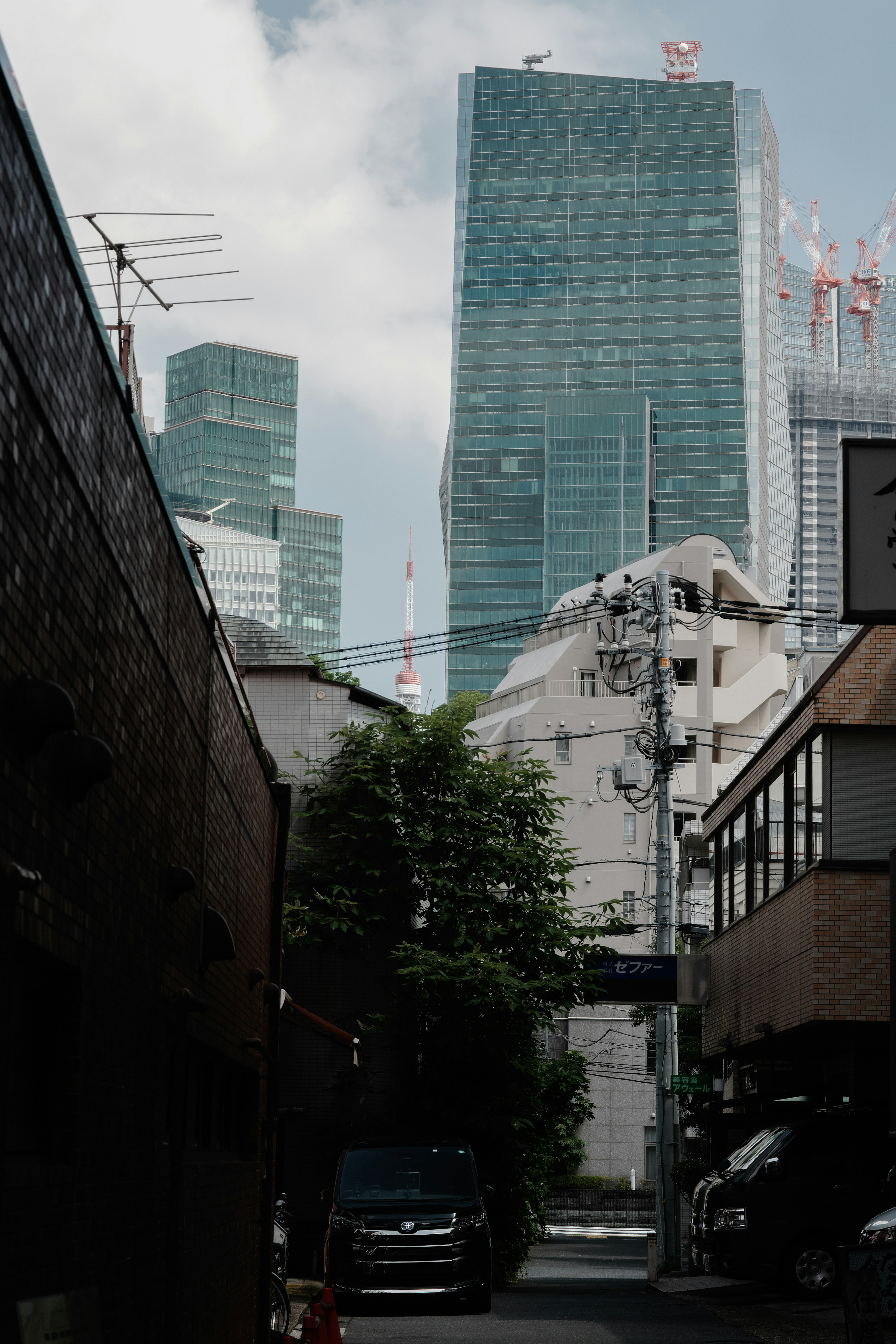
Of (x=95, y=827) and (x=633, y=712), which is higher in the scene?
(x=633, y=712)

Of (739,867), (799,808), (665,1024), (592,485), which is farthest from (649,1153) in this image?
(592,485)

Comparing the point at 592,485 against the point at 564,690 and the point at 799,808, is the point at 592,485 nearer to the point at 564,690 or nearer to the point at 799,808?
the point at 564,690

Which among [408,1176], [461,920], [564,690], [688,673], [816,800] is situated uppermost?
[688,673]

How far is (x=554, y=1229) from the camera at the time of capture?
2231 inches

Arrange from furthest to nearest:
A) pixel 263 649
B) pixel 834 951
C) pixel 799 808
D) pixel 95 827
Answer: pixel 263 649 < pixel 799 808 < pixel 834 951 < pixel 95 827

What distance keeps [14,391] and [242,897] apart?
27.5 ft

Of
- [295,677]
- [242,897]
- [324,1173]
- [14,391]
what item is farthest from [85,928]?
[295,677]

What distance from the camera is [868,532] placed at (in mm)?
10320

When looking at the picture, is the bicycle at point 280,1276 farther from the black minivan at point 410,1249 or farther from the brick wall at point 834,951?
the brick wall at point 834,951

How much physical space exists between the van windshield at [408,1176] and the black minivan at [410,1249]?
31 mm

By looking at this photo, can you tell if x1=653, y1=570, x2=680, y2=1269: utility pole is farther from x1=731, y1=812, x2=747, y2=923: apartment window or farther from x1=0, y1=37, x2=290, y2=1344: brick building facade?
x1=0, y1=37, x2=290, y2=1344: brick building facade

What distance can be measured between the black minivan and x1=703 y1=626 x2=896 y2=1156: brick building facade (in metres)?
4.87

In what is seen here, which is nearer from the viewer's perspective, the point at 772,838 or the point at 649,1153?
the point at 772,838

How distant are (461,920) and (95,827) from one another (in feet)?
62.4
